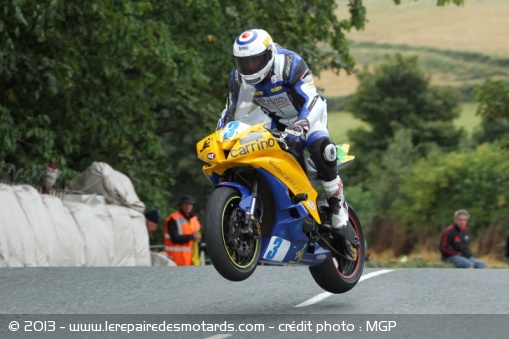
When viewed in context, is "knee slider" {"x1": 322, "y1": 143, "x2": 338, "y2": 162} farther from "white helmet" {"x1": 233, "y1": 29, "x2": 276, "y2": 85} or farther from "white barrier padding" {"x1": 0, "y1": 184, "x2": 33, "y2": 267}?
"white barrier padding" {"x1": 0, "y1": 184, "x2": 33, "y2": 267}

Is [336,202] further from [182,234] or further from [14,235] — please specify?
[182,234]

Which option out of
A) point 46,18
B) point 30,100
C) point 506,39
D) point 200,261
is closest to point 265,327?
point 46,18

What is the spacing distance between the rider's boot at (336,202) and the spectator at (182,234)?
7.29 metres

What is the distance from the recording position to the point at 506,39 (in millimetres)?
121688

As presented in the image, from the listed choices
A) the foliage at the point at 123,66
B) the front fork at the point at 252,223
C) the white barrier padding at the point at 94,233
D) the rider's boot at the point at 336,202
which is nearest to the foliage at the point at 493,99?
the foliage at the point at 123,66

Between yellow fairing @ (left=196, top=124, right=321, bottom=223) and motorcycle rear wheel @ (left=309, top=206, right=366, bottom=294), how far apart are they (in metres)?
1.08

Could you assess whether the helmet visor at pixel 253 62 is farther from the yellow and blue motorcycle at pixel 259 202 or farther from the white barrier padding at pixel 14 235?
the white barrier padding at pixel 14 235

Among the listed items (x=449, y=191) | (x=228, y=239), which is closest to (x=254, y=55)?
(x=228, y=239)

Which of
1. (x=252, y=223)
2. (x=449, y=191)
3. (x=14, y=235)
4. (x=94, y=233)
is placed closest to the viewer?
(x=252, y=223)

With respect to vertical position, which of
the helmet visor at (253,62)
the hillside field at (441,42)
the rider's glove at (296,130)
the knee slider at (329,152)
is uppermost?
the helmet visor at (253,62)

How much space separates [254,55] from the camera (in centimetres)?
947

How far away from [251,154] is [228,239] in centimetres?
70

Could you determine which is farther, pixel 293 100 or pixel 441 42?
pixel 441 42

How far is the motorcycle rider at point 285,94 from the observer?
9.53 m
